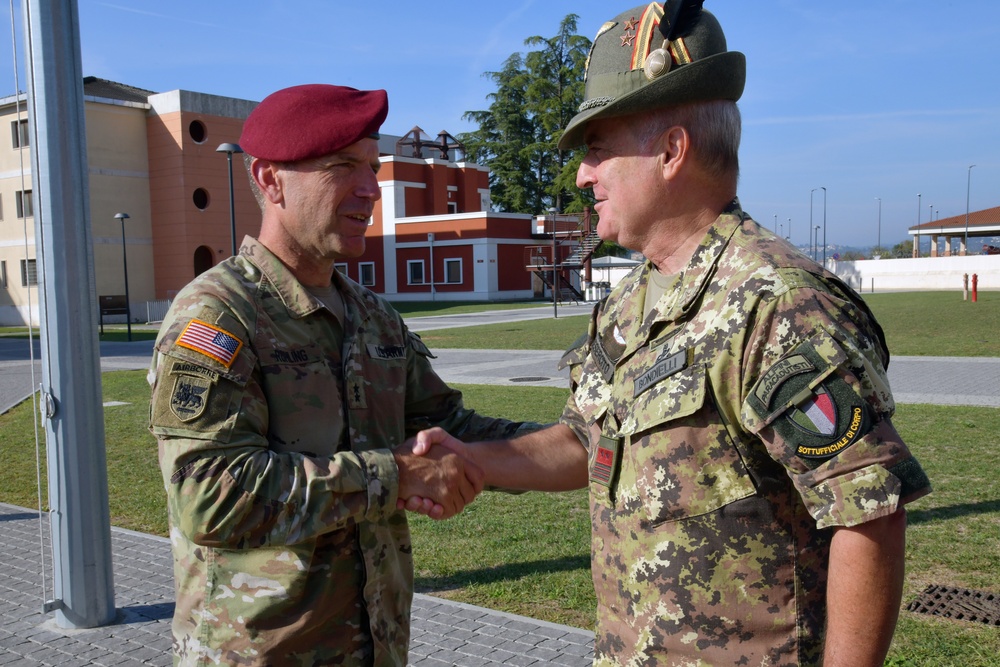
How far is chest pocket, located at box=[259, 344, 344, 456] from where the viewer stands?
7.91 feet

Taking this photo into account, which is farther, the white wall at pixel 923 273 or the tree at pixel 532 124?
the tree at pixel 532 124

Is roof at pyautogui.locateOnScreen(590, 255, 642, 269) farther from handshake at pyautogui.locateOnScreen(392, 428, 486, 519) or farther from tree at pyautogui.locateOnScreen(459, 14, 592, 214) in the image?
handshake at pyautogui.locateOnScreen(392, 428, 486, 519)

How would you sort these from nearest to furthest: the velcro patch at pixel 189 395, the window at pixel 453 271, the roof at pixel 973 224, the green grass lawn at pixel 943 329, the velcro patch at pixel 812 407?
the velcro patch at pixel 812 407
the velcro patch at pixel 189 395
the green grass lawn at pixel 943 329
the window at pixel 453 271
the roof at pixel 973 224

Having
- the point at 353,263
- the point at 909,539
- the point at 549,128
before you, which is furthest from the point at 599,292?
the point at 909,539

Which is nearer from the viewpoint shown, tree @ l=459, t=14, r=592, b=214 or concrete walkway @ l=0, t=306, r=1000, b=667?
concrete walkway @ l=0, t=306, r=1000, b=667

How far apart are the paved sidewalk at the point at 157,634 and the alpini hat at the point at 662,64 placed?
116 inches

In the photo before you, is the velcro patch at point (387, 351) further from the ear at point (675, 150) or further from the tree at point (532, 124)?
the tree at point (532, 124)

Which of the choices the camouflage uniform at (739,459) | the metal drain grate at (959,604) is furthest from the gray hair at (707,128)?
the metal drain grate at (959,604)

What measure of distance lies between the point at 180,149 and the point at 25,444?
34.7 meters

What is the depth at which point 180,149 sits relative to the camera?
42438mm

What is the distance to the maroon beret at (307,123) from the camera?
2.57 m

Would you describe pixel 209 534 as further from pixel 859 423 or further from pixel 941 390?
pixel 941 390

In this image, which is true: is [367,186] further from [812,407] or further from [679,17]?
[812,407]

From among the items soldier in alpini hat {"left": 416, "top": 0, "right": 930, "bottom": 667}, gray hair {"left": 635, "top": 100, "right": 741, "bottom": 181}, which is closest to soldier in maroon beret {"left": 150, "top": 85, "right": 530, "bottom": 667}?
soldier in alpini hat {"left": 416, "top": 0, "right": 930, "bottom": 667}
